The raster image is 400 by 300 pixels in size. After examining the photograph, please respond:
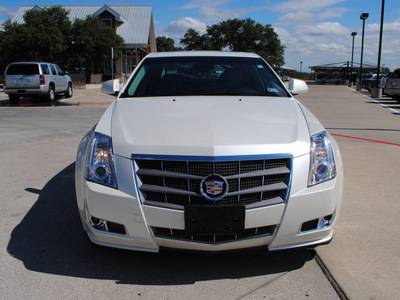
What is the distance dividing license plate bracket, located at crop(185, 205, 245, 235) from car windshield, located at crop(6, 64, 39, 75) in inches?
632

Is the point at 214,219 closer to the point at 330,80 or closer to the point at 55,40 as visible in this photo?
the point at 55,40

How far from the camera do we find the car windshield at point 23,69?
16.5m

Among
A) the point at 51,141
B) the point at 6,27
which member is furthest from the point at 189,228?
the point at 6,27

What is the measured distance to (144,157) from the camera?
257cm

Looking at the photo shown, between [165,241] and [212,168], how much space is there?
59cm

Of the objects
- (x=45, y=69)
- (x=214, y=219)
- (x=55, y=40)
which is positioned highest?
(x=55, y=40)

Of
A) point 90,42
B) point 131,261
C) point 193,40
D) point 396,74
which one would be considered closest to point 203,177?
point 131,261

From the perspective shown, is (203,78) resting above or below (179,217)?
above

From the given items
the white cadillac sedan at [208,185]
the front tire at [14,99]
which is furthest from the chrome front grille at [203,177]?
the front tire at [14,99]

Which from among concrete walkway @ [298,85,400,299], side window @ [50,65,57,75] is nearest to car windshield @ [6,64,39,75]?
side window @ [50,65,57,75]

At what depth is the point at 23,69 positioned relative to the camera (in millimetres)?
16625

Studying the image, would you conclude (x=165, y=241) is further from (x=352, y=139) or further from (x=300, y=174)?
(x=352, y=139)

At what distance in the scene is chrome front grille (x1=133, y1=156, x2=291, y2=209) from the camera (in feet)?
8.36

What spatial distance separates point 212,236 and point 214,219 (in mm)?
167
